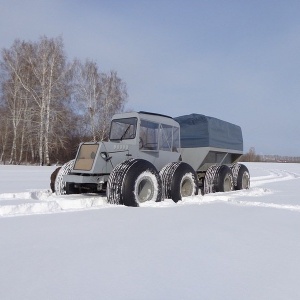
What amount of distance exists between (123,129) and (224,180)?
10.8 feet

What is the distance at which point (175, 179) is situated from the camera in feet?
24.2

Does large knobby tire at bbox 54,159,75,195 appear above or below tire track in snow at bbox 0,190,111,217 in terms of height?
above

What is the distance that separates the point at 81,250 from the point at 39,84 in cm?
2391

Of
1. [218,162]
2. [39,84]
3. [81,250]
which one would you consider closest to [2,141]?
[39,84]

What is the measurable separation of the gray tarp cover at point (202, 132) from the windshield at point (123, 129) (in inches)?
92.5

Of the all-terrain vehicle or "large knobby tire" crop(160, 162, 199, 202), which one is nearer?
the all-terrain vehicle

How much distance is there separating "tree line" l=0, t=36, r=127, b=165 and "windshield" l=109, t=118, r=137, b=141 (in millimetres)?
15833

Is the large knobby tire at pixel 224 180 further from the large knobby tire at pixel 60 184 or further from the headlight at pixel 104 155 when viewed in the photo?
the large knobby tire at pixel 60 184

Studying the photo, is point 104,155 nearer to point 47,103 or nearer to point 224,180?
point 224,180

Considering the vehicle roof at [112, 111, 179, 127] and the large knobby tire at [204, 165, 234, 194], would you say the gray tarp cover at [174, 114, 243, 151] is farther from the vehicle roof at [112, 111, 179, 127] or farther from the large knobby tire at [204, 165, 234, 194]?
the vehicle roof at [112, 111, 179, 127]

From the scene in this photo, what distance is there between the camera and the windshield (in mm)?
7803

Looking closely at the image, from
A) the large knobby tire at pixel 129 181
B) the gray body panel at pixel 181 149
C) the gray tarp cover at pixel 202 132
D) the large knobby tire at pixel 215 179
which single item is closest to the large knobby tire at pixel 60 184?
the gray body panel at pixel 181 149

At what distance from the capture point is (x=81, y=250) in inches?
126

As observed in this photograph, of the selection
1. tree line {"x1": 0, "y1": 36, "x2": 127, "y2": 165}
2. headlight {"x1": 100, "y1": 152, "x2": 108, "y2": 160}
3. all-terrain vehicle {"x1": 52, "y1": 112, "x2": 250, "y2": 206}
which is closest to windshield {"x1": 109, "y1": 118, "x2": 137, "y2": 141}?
all-terrain vehicle {"x1": 52, "y1": 112, "x2": 250, "y2": 206}
